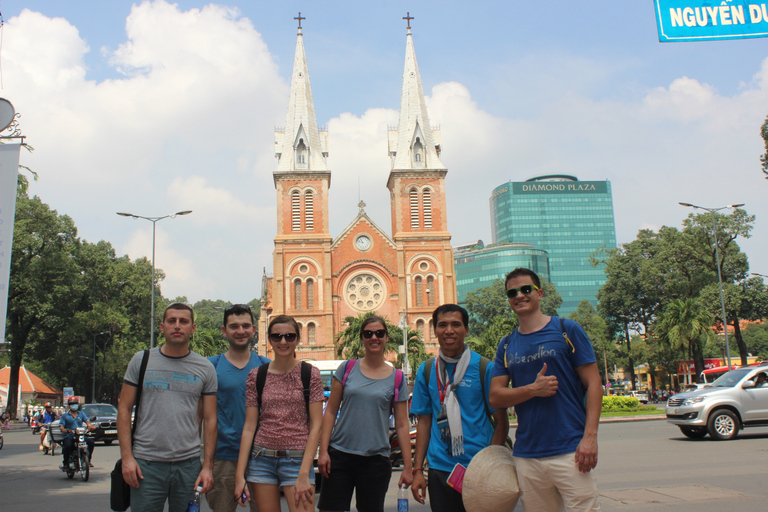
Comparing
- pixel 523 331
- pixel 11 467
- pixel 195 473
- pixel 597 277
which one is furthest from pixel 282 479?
pixel 597 277

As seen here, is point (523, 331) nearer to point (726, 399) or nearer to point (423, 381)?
point (423, 381)

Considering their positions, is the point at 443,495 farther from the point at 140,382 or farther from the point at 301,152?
the point at 301,152

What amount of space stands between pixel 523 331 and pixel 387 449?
1318 mm

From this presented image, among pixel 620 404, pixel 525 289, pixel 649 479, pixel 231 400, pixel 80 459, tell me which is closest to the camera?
pixel 525 289

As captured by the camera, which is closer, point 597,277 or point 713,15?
point 713,15

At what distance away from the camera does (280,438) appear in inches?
176

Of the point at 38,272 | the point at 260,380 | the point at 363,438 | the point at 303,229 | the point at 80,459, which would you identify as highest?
the point at 303,229

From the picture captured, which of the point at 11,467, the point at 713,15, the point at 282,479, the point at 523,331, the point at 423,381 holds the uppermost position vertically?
the point at 713,15

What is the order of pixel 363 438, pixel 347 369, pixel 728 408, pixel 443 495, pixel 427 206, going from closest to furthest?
pixel 443 495
pixel 363 438
pixel 347 369
pixel 728 408
pixel 427 206

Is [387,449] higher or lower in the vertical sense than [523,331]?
lower

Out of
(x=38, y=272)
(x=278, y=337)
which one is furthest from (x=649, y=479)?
(x=38, y=272)

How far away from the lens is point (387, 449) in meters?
4.71

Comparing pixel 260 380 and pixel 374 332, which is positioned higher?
pixel 374 332

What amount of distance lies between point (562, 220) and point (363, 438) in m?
143
